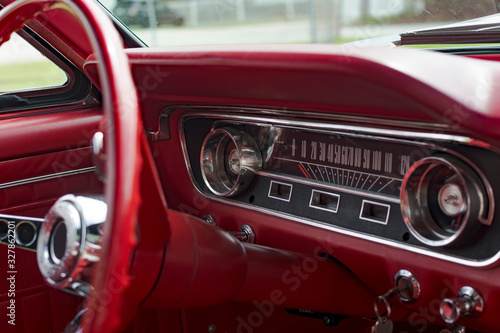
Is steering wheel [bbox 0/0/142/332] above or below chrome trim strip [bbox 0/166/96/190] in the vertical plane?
above

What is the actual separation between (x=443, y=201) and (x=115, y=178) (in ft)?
1.98

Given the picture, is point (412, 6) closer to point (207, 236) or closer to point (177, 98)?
point (177, 98)

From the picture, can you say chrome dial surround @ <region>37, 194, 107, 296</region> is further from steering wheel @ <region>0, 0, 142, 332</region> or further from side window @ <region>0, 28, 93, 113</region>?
side window @ <region>0, 28, 93, 113</region>

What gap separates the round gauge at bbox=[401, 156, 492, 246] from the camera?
0.86 meters

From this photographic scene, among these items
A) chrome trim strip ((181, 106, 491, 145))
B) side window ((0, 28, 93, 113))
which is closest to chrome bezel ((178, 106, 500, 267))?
chrome trim strip ((181, 106, 491, 145))

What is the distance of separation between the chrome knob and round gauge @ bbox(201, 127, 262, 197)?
510mm

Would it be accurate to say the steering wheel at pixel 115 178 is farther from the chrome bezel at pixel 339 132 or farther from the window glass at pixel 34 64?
the window glass at pixel 34 64

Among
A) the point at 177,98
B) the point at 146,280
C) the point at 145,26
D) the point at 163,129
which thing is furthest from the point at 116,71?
the point at 145,26

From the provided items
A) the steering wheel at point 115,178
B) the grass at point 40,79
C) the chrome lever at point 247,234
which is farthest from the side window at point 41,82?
the steering wheel at point 115,178

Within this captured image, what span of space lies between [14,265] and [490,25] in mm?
1204

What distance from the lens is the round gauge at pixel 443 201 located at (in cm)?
86

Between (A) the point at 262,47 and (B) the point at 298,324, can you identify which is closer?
(A) the point at 262,47

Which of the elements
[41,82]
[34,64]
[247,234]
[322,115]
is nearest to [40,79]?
[41,82]

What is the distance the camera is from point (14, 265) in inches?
53.2
